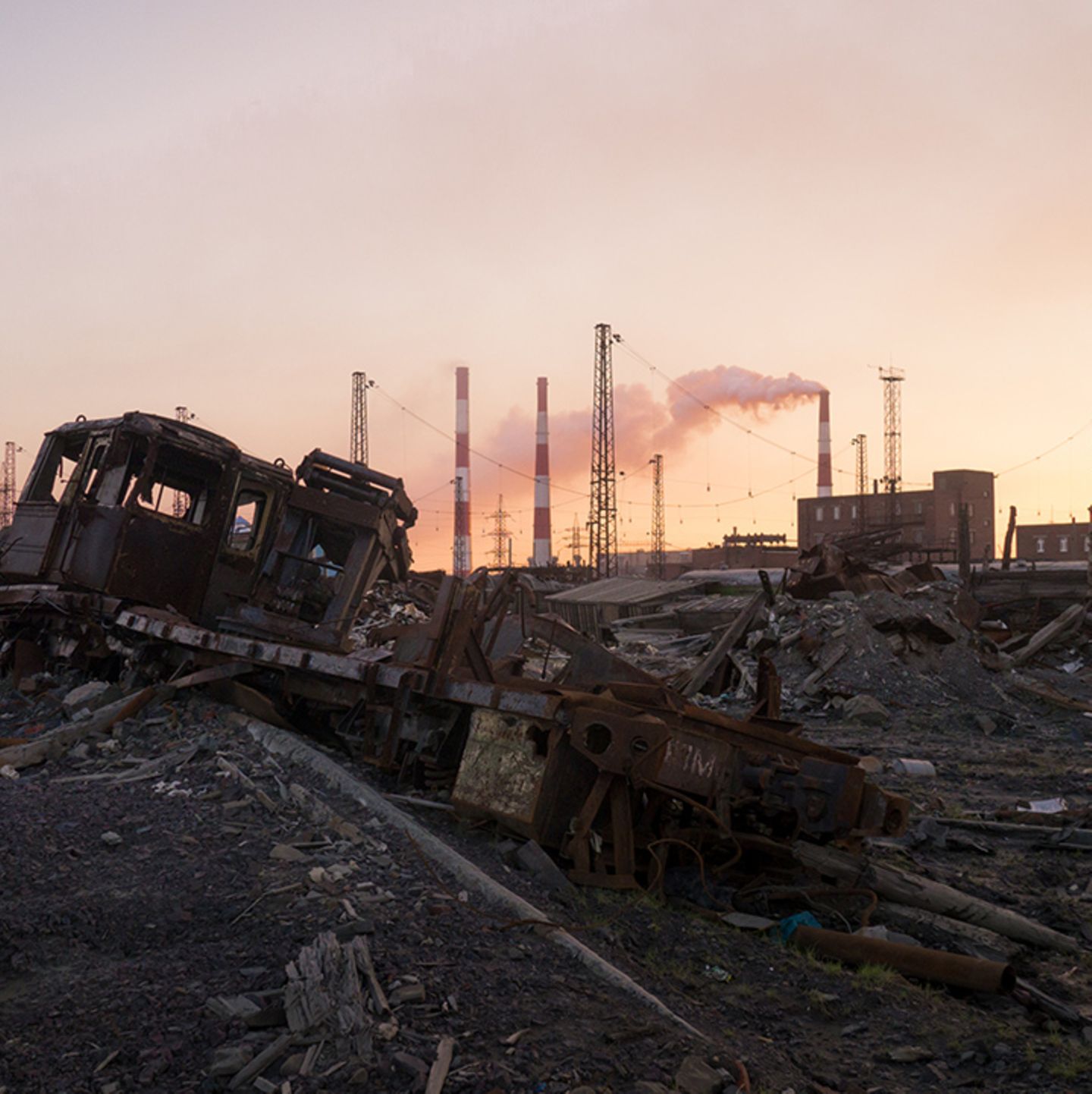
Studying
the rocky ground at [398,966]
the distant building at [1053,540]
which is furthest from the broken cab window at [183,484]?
the distant building at [1053,540]

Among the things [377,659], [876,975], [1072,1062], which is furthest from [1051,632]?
[1072,1062]

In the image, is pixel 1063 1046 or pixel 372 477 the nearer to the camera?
pixel 1063 1046

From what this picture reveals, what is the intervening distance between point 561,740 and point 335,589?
712 centimetres

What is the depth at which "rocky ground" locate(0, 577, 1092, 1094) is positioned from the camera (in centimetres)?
334

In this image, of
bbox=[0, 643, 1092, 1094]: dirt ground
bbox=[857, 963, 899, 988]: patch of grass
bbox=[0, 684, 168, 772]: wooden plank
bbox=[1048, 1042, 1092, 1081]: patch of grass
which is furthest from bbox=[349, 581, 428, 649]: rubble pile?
bbox=[1048, 1042, 1092, 1081]: patch of grass

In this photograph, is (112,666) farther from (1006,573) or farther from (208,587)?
(1006,573)

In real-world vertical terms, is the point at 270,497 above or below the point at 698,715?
above

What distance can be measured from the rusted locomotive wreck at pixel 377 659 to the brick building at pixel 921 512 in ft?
171

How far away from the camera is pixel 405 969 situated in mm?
3861

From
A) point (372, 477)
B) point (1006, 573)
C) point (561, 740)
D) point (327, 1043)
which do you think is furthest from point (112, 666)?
point (1006, 573)

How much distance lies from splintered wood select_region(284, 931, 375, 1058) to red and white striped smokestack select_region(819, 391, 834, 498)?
73.4 metres

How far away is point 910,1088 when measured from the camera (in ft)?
13.2

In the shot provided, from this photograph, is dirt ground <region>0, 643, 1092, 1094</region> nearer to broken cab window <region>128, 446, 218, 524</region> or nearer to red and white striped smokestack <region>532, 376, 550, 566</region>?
broken cab window <region>128, 446, 218, 524</region>

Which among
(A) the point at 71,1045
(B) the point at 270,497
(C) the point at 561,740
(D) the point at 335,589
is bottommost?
(A) the point at 71,1045
